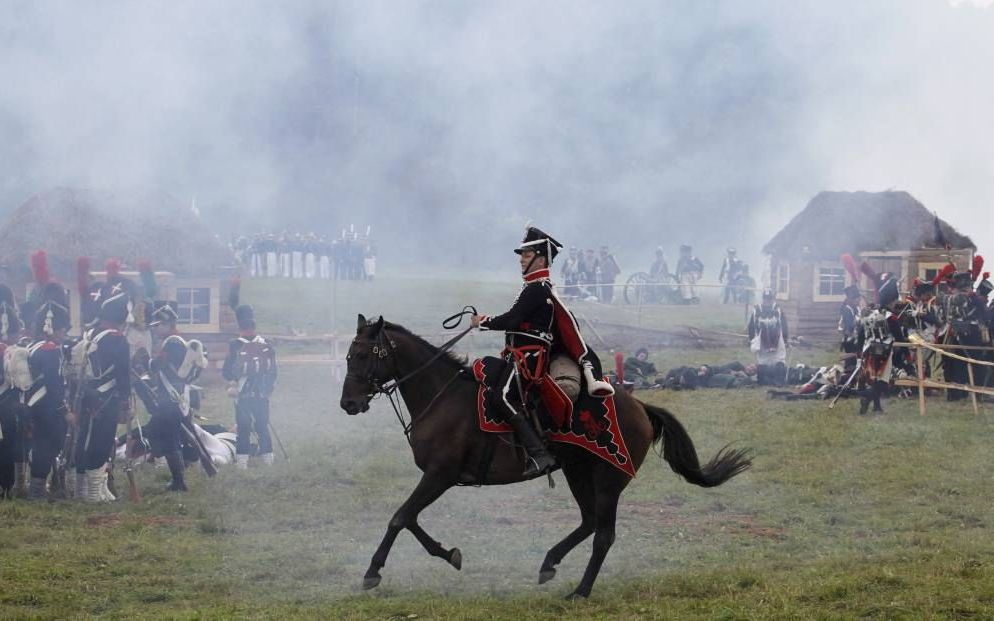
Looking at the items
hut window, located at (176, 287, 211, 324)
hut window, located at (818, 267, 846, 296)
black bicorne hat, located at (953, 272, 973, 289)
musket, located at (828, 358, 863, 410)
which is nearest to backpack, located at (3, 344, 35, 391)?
hut window, located at (176, 287, 211, 324)

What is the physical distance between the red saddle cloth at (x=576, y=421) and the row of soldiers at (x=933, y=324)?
13392 millimetres

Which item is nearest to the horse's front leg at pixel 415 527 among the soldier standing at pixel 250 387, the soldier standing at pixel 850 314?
the soldier standing at pixel 250 387

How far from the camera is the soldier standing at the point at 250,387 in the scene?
17281 millimetres

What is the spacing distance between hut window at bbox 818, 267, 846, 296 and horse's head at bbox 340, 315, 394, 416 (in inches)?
1087

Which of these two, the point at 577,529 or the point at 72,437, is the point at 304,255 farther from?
the point at 577,529

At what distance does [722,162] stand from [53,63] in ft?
66.1

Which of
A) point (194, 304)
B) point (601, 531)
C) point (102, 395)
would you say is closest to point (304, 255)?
point (194, 304)

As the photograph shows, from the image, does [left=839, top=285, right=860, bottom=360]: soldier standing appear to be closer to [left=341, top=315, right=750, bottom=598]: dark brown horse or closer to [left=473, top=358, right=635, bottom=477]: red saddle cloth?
[left=341, top=315, right=750, bottom=598]: dark brown horse

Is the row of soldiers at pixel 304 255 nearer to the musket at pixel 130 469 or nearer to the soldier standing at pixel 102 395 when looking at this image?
the musket at pixel 130 469

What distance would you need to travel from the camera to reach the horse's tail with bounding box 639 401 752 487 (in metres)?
11.1

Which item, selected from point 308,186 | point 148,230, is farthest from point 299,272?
point 308,186

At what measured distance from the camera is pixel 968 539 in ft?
40.2

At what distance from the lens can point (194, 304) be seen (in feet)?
91.7

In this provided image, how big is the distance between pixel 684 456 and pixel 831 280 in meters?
26.6
